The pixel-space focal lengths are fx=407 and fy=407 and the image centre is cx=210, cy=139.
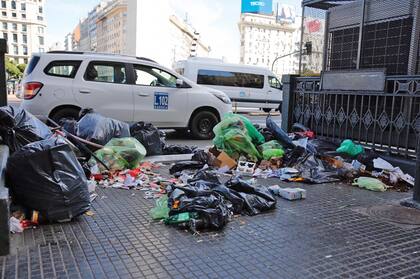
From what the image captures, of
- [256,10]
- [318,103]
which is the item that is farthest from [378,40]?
[256,10]

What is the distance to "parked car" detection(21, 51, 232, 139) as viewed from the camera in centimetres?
852

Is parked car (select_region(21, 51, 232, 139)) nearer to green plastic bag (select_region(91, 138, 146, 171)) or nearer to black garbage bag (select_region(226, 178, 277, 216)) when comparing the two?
green plastic bag (select_region(91, 138, 146, 171))

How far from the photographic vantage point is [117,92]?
910 cm

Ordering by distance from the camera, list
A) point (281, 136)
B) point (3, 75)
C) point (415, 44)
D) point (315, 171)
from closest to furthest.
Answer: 1. point (3, 75)
2. point (315, 171)
3. point (415, 44)
4. point (281, 136)

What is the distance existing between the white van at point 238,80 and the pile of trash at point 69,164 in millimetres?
11879

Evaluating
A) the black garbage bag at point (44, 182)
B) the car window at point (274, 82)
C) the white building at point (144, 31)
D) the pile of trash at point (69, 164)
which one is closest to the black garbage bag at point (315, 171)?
the pile of trash at point (69, 164)

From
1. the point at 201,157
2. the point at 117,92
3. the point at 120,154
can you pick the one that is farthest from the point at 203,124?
the point at 120,154

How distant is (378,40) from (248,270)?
5.61m

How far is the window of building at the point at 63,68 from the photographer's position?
8609mm

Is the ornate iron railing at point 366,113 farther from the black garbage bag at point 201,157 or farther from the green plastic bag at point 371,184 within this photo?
the black garbage bag at point 201,157

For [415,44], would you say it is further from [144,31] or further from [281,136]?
[144,31]

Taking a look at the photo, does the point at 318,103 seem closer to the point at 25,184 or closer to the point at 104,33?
the point at 25,184

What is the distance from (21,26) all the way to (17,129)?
133357 millimetres

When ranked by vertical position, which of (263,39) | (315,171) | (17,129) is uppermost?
(263,39)
